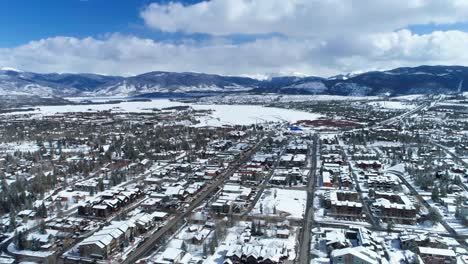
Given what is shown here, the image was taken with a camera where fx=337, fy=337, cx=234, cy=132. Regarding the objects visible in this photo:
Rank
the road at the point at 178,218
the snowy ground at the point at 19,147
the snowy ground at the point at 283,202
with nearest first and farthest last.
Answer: the road at the point at 178,218 → the snowy ground at the point at 283,202 → the snowy ground at the point at 19,147

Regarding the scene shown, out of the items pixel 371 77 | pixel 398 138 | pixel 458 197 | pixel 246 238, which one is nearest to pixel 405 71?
pixel 371 77

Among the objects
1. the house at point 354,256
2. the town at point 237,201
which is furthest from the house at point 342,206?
the house at point 354,256

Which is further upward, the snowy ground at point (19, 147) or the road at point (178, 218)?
the snowy ground at point (19, 147)

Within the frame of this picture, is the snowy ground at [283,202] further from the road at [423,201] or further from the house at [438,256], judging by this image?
the road at [423,201]

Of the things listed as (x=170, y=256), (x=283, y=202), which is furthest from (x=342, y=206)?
(x=170, y=256)

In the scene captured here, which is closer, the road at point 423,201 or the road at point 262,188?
the road at point 423,201

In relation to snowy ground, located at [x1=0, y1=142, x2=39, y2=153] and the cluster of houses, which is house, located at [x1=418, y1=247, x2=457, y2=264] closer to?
the cluster of houses
